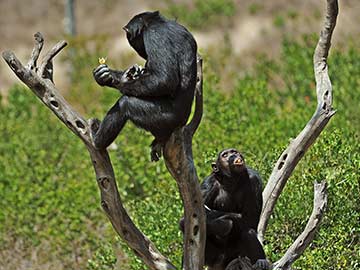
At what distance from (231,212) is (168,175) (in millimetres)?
3072

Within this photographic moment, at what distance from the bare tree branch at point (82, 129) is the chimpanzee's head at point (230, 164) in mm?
663

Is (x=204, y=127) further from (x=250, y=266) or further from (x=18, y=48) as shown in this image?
(x=18, y=48)

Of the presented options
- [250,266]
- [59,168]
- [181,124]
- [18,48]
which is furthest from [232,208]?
[18,48]

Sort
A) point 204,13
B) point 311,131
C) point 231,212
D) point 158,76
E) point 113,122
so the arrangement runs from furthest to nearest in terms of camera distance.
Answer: point 204,13
point 311,131
point 231,212
point 113,122
point 158,76

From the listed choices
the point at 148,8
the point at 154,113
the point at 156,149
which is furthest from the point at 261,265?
the point at 148,8

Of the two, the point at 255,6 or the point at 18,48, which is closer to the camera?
the point at 255,6

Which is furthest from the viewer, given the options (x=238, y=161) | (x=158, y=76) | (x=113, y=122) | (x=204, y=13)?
(x=204, y=13)

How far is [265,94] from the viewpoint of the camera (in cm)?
1102

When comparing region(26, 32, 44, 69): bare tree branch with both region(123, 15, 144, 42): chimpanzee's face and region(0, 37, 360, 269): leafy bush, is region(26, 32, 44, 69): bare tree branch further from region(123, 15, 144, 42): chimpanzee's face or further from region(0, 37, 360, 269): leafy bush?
region(0, 37, 360, 269): leafy bush

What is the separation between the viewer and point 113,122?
5031 millimetres

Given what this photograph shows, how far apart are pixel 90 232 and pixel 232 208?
372cm

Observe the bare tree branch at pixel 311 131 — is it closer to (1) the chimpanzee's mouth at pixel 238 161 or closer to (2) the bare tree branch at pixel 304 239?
(2) the bare tree branch at pixel 304 239

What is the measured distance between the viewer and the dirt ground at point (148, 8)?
21.0m

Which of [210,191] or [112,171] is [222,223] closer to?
[210,191]
